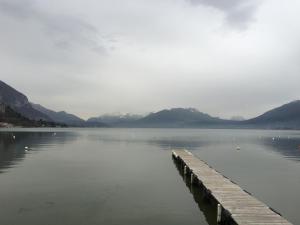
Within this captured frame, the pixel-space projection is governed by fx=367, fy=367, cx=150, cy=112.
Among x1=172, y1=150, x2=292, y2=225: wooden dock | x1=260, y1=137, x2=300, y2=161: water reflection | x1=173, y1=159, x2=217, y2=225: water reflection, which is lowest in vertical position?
x1=173, y1=159, x2=217, y2=225: water reflection

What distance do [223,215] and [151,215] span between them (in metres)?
4.70

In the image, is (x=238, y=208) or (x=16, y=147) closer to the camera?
(x=238, y=208)

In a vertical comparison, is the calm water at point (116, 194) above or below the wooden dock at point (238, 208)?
below

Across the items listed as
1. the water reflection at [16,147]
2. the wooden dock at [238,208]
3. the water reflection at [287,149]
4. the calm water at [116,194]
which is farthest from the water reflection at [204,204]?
the water reflection at [287,149]

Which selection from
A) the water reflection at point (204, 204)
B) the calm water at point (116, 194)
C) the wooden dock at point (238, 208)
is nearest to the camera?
the wooden dock at point (238, 208)

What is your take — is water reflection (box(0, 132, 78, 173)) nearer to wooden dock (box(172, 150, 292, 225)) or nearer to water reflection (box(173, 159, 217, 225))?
water reflection (box(173, 159, 217, 225))

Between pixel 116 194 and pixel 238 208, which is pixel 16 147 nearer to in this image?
pixel 116 194

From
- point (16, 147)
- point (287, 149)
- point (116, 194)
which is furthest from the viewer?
point (287, 149)

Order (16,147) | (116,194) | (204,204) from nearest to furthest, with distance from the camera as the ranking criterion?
(204,204) < (116,194) < (16,147)

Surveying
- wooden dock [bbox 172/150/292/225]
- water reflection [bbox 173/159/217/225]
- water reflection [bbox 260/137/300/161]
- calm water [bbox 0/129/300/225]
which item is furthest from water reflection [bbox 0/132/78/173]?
water reflection [bbox 260/137/300/161]

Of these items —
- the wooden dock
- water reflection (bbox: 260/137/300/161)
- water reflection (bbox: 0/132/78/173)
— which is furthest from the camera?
water reflection (bbox: 260/137/300/161)

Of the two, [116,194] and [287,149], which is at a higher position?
[287,149]

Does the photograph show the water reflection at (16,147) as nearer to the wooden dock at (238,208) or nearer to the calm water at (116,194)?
the calm water at (116,194)

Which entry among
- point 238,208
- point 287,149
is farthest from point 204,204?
point 287,149
